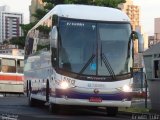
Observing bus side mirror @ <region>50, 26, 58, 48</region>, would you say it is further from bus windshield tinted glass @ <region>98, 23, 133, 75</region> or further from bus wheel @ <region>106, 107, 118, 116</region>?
bus wheel @ <region>106, 107, 118, 116</region>

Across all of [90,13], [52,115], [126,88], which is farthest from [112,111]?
[90,13]

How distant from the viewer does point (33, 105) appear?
24969 mm

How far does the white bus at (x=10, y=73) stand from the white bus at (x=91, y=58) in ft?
72.6

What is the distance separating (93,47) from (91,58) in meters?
0.41

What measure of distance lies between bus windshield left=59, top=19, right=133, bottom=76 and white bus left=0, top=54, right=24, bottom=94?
22914mm

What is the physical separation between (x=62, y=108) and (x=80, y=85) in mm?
3674

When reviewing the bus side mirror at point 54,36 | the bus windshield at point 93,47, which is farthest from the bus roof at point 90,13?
the bus side mirror at point 54,36

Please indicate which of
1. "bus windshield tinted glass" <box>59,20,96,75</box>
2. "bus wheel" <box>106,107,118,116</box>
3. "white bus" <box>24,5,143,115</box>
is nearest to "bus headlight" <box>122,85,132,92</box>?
"white bus" <box>24,5,143,115</box>

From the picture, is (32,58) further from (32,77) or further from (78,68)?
(78,68)

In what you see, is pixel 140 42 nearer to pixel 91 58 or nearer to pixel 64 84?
pixel 91 58

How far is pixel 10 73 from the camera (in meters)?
39.6

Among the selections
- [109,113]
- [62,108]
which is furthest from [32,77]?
[109,113]

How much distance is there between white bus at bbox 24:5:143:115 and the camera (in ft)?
54.7

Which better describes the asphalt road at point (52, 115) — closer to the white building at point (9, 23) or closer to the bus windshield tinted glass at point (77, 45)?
the bus windshield tinted glass at point (77, 45)
